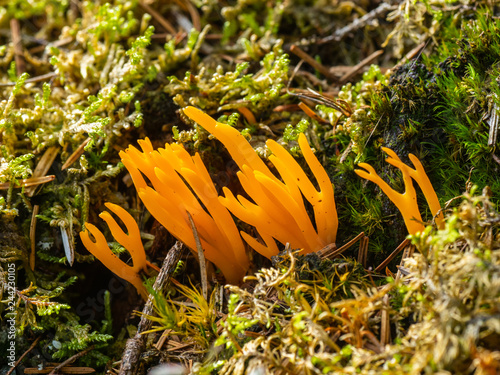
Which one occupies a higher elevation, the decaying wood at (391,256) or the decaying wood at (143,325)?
the decaying wood at (143,325)

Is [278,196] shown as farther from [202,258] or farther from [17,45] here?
[17,45]

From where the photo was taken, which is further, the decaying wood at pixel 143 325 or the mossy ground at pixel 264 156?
the decaying wood at pixel 143 325

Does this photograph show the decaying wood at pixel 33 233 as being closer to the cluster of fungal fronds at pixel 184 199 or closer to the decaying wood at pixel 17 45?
the cluster of fungal fronds at pixel 184 199

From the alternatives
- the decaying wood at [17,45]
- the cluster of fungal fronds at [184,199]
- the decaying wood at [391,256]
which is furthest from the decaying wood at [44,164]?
the decaying wood at [391,256]

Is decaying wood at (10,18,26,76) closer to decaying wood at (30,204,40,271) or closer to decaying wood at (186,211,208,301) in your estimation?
decaying wood at (30,204,40,271)

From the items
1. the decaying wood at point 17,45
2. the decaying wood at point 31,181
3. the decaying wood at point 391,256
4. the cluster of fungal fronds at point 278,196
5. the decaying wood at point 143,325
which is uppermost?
the decaying wood at point 17,45

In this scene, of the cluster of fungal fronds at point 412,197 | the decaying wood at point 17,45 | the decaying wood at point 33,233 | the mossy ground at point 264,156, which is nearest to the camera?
the mossy ground at point 264,156

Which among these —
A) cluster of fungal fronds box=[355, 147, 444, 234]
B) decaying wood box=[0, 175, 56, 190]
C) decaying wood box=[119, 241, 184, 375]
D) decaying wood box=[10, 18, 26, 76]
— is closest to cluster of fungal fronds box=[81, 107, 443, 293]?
cluster of fungal fronds box=[355, 147, 444, 234]
